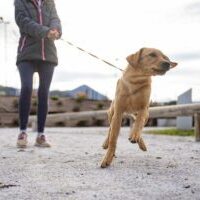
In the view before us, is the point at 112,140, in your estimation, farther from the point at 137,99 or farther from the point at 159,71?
the point at 159,71

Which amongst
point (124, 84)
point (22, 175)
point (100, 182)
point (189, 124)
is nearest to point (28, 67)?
point (124, 84)

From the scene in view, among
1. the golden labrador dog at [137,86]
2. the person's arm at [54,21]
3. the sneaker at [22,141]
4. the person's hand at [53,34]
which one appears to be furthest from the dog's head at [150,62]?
the sneaker at [22,141]

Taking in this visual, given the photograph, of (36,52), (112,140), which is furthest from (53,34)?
(112,140)

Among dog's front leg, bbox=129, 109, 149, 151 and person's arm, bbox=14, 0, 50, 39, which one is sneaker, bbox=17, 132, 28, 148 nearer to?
person's arm, bbox=14, 0, 50, 39

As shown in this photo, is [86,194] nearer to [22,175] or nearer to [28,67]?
[22,175]

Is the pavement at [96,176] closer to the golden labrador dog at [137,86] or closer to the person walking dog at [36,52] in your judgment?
the golden labrador dog at [137,86]

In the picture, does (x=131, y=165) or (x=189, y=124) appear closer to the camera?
(x=131, y=165)

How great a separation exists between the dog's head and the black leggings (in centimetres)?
173

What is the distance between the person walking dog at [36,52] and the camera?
18.4ft

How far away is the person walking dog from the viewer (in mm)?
5609

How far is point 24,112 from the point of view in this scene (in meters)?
5.75

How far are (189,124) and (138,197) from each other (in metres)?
7.85

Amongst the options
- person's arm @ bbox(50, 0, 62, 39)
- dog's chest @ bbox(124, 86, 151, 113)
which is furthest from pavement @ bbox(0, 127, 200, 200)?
person's arm @ bbox(50, 0, 62, 39)

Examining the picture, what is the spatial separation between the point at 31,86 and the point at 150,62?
1921 mm
